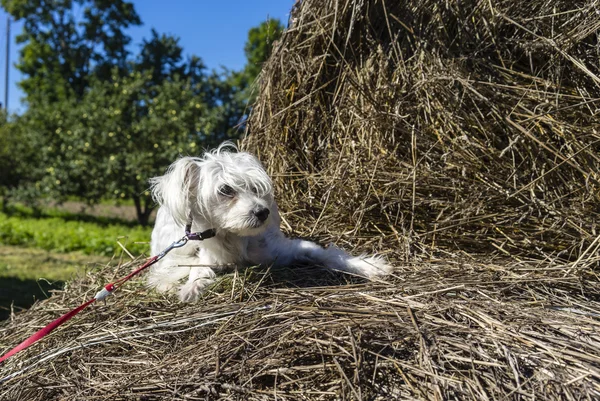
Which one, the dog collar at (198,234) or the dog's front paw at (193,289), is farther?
the dog collar at (198,234)

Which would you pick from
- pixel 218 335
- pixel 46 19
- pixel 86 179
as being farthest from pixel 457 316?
pixel 46 19

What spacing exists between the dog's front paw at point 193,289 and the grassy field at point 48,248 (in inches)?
71.0

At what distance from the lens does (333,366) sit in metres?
2.16

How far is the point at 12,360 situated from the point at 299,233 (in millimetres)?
1992

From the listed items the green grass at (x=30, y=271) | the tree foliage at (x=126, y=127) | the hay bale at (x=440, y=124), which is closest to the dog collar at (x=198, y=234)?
the hay bale at (x=440, y=124)

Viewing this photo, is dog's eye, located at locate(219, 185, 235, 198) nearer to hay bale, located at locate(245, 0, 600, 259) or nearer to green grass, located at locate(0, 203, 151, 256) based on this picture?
hay bale, located at locate(245, 0, 600, 259)

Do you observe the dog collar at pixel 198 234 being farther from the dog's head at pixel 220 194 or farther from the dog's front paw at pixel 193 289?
the dog's front paw at pixel 193 289

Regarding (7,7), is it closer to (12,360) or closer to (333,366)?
(12,360)

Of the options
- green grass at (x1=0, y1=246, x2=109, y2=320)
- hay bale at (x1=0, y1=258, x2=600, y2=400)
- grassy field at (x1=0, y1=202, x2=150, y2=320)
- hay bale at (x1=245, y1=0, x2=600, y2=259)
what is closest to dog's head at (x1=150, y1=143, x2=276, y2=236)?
hay bale at (x1=0, y1=258, x2=600, y2=400)

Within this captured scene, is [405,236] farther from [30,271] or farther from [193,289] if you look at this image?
[30,271]

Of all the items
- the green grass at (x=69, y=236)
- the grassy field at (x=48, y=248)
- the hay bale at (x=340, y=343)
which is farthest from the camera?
the green grass at (x=69, y=236)

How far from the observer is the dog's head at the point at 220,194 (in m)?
3.12

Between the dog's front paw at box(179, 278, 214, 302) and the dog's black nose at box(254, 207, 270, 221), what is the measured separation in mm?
462

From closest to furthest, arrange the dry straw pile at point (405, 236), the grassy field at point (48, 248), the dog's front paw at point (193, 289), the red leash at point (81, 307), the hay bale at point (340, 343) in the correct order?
1. the hay bale at point (340, 343)
2. the dry straw pile at point (405, 236)
3. the red leash at point (81, 307)
4. the dog's front paw at point (193, 289)
5. the grassy field at point (48, 248)
